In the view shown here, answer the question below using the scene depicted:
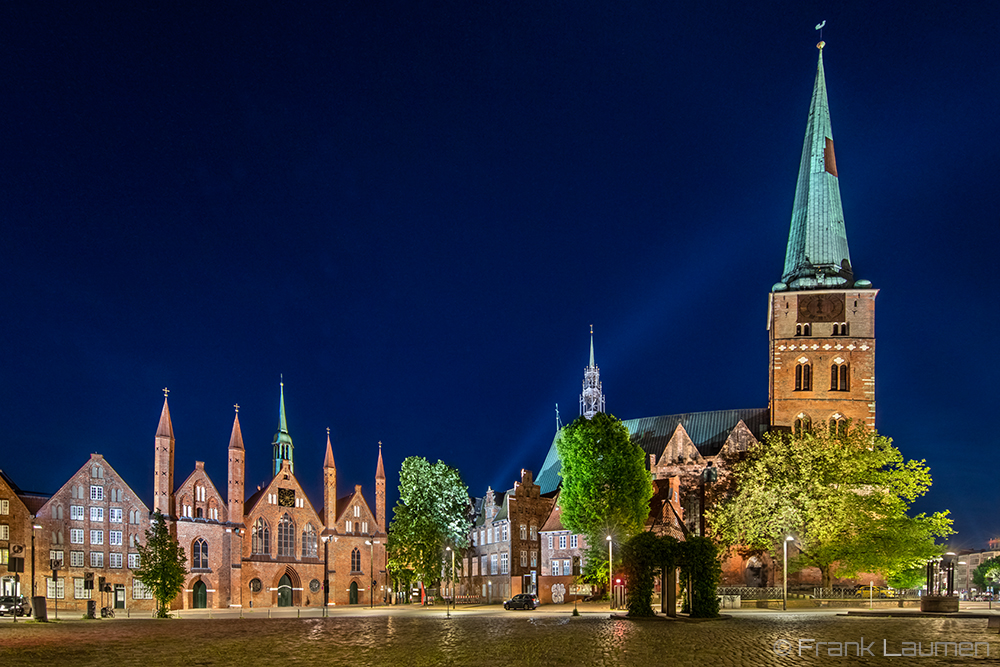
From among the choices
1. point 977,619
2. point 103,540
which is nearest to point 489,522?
point 103,540

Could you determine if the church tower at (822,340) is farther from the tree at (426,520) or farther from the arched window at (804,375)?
the tree at (426,520)

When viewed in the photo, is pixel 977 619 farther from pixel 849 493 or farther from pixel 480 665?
pixel 480 665

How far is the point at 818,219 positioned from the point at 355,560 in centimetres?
5521

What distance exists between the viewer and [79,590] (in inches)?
2771

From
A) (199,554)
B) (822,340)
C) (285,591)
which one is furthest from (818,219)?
(199,554)

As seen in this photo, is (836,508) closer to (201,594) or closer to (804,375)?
(804,375)

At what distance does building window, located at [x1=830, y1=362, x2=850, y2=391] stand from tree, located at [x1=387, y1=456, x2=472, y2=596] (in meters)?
33.1

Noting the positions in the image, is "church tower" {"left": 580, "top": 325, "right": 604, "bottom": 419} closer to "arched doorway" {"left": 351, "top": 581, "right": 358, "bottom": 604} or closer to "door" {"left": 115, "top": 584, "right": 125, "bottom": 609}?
"arched doorway" {"left": 351, "top": 581, "right": 358, "bottom": 604}

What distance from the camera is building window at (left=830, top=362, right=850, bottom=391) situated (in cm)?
7238

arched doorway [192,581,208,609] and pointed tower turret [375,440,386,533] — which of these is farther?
pointed tower turret [375,440,386,533]

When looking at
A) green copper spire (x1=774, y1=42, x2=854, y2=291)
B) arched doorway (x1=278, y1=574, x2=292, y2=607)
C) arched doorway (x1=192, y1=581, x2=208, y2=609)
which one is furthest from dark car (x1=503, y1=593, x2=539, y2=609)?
green copper spire (x1=774, y1=42, x2=854, y2=291)

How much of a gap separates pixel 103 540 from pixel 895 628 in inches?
2548

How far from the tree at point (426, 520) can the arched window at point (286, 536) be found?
12767mm

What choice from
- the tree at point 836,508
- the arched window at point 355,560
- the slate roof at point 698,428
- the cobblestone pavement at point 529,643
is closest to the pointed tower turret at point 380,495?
the arched window at point 355,560
